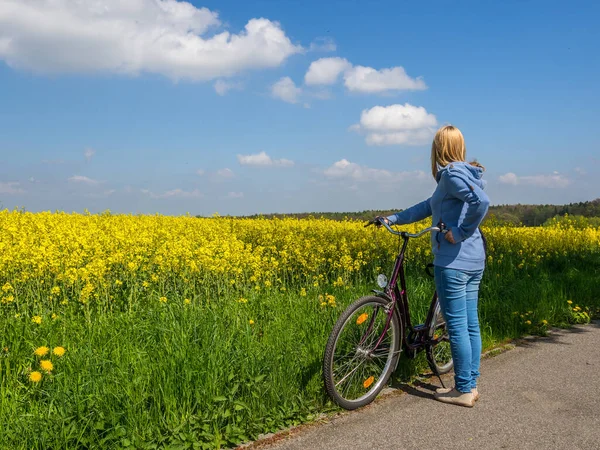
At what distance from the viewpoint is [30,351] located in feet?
15.2

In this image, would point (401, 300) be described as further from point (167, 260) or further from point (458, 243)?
point (167, 260)

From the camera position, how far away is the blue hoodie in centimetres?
390

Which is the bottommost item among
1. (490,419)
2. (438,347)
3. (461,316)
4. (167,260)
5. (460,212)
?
(490,419)

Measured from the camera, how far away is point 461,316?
4.17 m

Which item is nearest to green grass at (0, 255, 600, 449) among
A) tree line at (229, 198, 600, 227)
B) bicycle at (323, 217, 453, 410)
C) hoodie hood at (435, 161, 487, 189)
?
bicycle at (323, 217, 453, 410)

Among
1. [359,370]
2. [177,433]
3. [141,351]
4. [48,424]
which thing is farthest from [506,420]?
[48,424]

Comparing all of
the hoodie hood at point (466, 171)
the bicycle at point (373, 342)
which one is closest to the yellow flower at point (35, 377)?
the bicycle at point (373, 342)

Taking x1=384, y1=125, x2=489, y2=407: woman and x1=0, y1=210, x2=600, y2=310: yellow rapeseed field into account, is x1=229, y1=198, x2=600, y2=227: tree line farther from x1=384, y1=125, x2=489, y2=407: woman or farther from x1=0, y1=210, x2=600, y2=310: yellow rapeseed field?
x1=384, y1=125, x2=489, y2=407: woman

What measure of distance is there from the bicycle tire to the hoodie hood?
1179 millimetres

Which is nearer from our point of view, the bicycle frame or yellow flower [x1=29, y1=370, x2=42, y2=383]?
yellow flower [x1=29, y1=370, x2=42, y2=383]

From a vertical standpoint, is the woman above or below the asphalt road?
above

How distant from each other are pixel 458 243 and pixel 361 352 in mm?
1148

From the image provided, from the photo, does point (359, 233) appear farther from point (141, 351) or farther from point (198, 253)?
point (141, 351)

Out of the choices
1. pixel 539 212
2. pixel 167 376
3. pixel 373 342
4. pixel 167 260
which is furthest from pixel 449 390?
pixel 539 212
